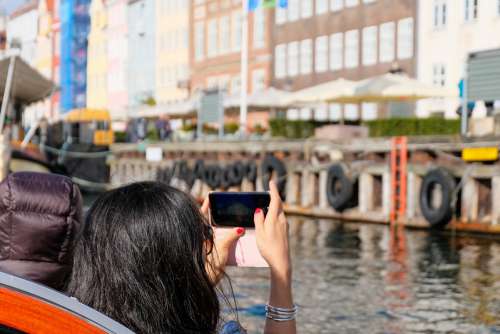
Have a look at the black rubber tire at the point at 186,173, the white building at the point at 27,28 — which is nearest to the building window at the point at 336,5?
the black rubber tire at the point at 186,173

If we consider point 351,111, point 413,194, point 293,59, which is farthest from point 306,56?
point 413,194

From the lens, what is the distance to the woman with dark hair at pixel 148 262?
93.2 inches

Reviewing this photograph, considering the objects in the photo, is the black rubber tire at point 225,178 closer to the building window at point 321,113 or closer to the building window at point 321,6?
the building window at point 321,113

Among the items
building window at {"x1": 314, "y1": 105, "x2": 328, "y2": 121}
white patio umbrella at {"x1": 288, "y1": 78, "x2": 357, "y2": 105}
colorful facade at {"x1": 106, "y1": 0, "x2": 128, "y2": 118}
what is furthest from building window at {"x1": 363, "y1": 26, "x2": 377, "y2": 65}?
colorful facade at {"x1": 106, "y1": 0, "x2": 128, "y2": 118}

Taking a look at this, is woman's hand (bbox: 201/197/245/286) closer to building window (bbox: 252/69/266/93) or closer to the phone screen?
the phone screen

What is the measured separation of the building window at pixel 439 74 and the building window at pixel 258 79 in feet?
49.4

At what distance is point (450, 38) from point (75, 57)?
55.0m

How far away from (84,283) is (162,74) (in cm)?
6533

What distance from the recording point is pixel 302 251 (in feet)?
50.5

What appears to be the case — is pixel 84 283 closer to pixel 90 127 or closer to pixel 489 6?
pixel 489 6

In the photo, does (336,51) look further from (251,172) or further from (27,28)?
(27,28)

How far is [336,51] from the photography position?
45344 millimetres

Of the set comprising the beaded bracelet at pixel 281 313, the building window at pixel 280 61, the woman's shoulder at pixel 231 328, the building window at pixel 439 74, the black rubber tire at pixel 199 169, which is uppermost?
the building window at pixel 280 61

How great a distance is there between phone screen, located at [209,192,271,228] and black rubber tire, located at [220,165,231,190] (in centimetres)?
2471
